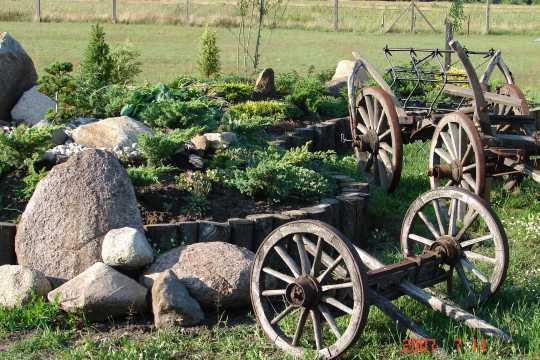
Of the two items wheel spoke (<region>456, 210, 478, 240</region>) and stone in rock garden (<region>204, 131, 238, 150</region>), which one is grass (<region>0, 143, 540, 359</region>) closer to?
wheel spoke (<region>456, 210, 478, 240</region>)

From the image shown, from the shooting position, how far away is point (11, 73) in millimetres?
8328

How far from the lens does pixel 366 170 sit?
30.0 feet

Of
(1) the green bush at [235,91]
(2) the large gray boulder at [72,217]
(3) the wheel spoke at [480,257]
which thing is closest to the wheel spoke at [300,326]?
(3) the wheel spoke at [480,257]

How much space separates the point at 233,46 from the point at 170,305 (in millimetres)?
23092

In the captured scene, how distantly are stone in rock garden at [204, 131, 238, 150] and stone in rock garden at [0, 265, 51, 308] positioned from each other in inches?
97.9

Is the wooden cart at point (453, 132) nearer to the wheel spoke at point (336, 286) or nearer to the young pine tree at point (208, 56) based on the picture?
the wheel spoke at point (336, 286)

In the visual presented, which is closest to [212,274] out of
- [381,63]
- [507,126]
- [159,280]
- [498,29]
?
[159,280]

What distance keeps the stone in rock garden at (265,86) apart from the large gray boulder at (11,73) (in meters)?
3.50

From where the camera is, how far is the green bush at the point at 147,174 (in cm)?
652

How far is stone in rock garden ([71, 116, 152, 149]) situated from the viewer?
7230 mm

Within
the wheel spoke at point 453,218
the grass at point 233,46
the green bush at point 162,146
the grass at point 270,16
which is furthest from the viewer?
the grass at point 270,16

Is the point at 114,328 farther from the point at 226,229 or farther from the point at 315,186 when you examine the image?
the point at 315,186

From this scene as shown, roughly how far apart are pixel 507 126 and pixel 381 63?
46.3 feet
